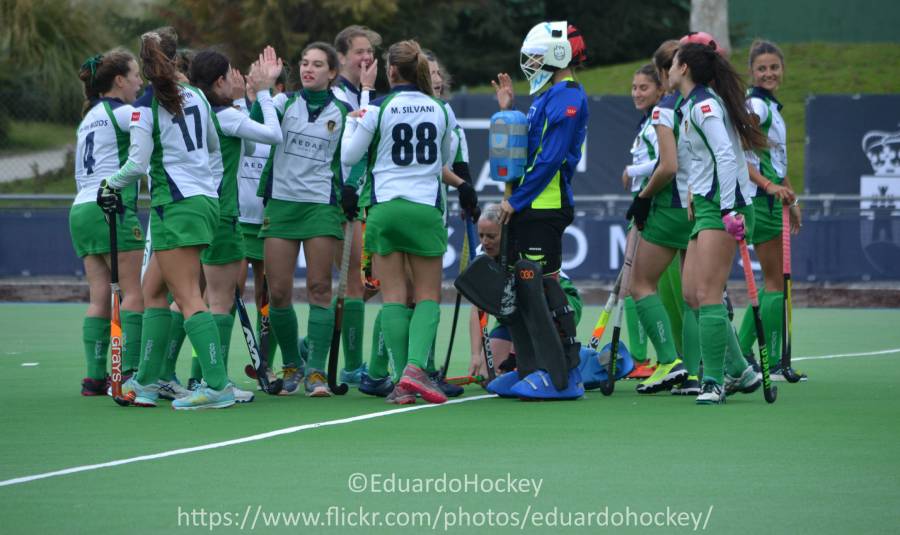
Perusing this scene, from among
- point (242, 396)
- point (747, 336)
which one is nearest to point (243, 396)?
point (242, 396)

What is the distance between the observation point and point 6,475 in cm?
675

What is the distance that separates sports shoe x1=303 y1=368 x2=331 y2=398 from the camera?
9.76 m

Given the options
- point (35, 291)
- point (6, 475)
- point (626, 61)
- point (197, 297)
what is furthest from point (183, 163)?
point (626, 61)

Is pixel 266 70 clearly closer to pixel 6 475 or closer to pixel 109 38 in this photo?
pixel 6 475

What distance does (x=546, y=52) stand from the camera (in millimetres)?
9391

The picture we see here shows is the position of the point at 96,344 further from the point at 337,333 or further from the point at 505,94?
the point at 505,94

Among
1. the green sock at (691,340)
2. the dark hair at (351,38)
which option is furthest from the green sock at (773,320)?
the dark hair at (351,38)

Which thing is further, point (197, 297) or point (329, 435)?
point (197, 297)

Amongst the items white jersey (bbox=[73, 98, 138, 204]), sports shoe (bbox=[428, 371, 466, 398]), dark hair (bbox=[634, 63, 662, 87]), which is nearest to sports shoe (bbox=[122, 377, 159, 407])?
white jersey (bbox=[73, 98, 138, 204])

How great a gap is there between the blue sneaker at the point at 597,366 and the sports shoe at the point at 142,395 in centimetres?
267

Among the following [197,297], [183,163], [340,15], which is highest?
[340,15]

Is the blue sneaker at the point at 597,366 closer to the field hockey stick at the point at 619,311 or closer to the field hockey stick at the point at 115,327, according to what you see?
the field hockey stick at the point at 619,311

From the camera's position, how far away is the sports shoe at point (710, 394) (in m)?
9.09

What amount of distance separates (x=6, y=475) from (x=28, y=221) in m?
A: 13.8
